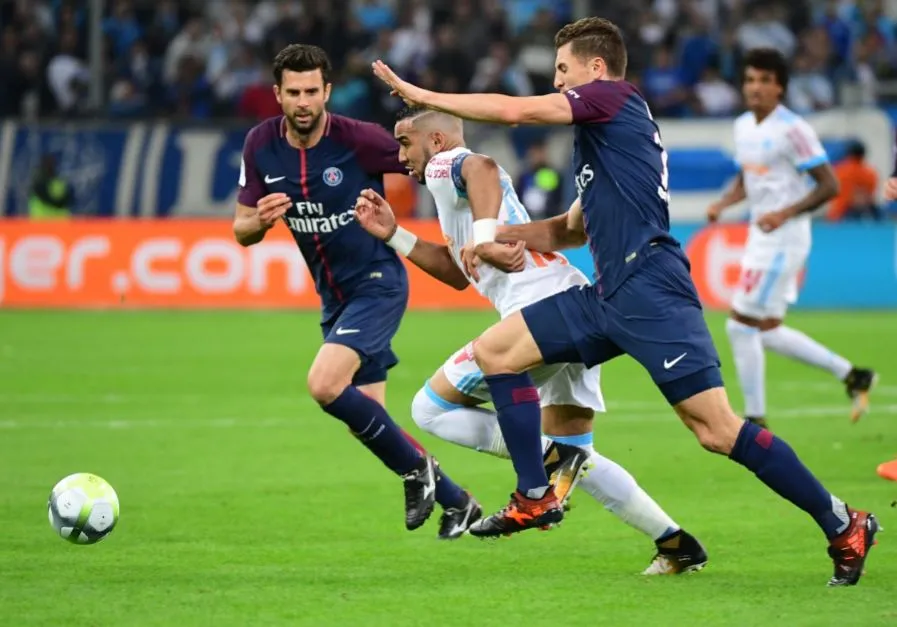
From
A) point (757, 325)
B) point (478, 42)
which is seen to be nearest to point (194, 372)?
point (757, 325)

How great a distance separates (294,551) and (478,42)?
1845 cm

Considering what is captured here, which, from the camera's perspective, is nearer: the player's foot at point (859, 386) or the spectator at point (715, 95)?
the player's foot at point (859, 386)

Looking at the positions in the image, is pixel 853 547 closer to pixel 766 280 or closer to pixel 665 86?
pixel 766 280

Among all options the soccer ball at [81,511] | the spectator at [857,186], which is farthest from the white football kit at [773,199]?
the spectator at [857,186]

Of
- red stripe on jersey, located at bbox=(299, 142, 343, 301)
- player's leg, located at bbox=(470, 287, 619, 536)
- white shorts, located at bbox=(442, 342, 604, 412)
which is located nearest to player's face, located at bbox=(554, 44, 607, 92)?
player's leg, located at bbox=(470, 287, 619, 536)

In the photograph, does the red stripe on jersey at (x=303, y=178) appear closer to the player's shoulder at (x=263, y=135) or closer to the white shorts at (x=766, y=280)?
the player's shoulder at (x=263, y=135)

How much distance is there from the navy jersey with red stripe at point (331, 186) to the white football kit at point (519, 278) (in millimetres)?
1171

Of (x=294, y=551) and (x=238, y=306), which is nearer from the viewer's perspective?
(x=294, y=551)

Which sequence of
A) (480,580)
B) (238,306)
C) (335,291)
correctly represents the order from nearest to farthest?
(480,580)
(335,291)
(238,306)

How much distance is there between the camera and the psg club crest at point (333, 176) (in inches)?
326

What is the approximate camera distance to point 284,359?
646 inches

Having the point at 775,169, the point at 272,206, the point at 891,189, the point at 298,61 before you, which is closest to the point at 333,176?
the point at 298,61

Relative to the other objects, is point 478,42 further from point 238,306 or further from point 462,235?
point 462,235

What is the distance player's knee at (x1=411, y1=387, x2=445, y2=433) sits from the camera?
748 cm
